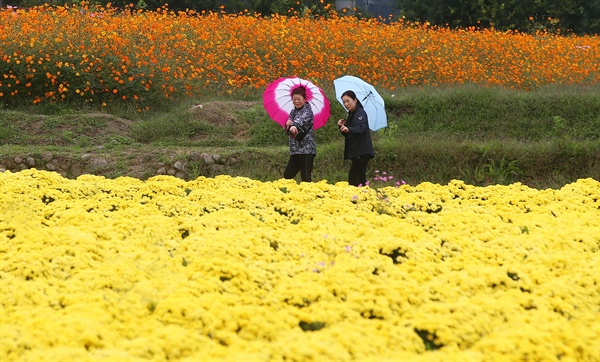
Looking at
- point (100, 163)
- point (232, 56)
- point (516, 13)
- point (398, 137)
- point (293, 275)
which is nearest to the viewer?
point (293, 275)

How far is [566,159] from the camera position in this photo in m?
9.62

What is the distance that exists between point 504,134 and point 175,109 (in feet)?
16.2

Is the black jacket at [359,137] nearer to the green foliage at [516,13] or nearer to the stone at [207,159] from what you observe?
the stone at [207,159]

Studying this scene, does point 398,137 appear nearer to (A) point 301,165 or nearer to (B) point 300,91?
(A) point 301,165

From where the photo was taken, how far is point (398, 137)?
1074 cm

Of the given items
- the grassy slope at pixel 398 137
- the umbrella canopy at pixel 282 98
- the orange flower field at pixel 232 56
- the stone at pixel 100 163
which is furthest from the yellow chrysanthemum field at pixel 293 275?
the orange flower field at pixel 232 56

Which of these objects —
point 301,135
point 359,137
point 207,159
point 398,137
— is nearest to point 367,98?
point 359,137

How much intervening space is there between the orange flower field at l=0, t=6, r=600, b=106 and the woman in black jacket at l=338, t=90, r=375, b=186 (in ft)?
16.7

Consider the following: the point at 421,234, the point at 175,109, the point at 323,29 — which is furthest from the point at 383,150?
the point at 323,29

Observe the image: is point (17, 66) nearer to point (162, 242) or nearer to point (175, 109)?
point (175, 109)

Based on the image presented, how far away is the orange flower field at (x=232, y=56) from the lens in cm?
1219

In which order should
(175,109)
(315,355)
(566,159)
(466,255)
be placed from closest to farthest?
(315,355) < (466,255) < (566,159) < (175,109)

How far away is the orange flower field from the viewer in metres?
12.2

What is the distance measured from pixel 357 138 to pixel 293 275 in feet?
12.5
